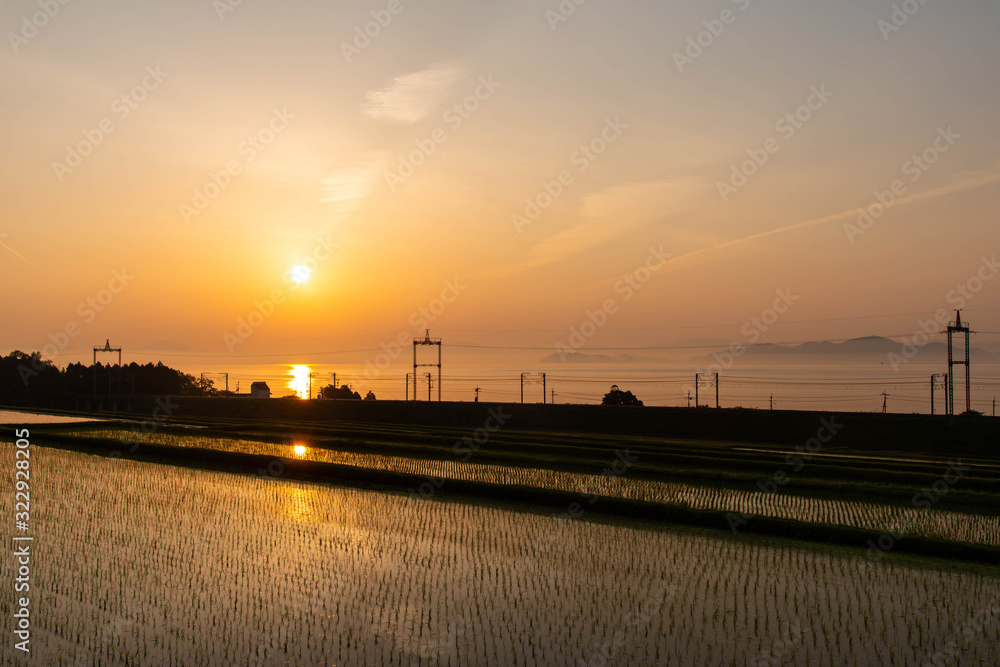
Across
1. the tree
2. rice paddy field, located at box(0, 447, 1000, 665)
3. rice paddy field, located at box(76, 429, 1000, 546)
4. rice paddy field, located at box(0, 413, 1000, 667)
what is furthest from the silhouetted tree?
rice paddy field, located at box(0, 447, 1000, 665)

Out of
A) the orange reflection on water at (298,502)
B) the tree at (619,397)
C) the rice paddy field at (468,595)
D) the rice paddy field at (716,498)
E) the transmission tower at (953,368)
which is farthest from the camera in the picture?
the tree at (619,397)

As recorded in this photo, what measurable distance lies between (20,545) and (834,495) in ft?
62.3

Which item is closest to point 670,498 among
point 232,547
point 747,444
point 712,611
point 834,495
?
point 834,495

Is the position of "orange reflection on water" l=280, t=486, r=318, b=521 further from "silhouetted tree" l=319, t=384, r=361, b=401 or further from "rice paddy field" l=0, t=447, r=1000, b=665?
"silhouetted tree" l=319, t=384, r=361, b=401

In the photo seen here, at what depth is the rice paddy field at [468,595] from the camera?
8.77m

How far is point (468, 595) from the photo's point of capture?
1094 centimetres

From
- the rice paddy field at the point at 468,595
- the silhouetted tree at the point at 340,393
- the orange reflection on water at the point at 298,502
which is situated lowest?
the orange reflection on water at the point at 298,502

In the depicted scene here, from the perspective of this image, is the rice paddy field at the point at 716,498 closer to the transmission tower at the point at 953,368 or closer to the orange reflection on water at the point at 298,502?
the orange reflection on water at the point at 298,502

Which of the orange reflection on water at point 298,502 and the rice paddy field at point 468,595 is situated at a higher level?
the rice paddy field at point 468,595

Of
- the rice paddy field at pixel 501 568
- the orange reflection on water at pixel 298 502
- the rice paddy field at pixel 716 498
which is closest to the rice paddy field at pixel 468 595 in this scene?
the rice paddy field at pixel 501 568

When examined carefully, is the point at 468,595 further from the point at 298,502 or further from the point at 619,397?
the point at 619,397

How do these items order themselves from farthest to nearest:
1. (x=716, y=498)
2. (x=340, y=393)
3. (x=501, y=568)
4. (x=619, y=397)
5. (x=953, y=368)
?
(x=340, y=393) < (x=619, y=397) < (x=953, y=368) < (x=716, y=498) < (x=501, y=568)

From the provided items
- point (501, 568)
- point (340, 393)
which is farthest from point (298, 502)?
point (340, 393)

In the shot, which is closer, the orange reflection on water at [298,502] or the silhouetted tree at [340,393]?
the orange reflection on water at [298,502]
